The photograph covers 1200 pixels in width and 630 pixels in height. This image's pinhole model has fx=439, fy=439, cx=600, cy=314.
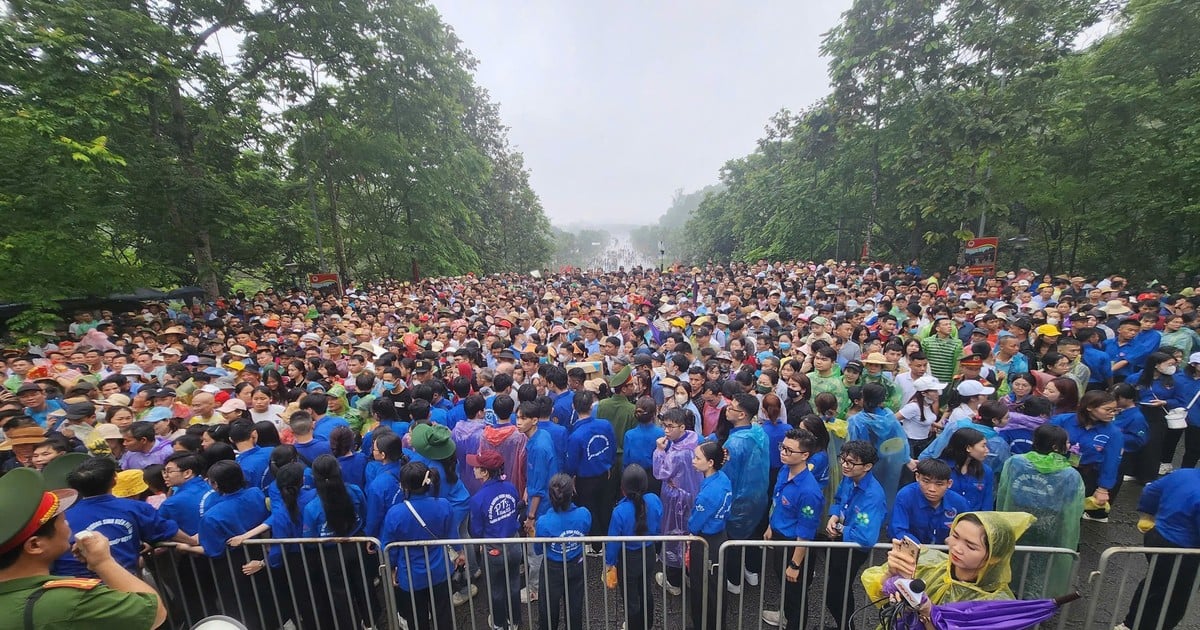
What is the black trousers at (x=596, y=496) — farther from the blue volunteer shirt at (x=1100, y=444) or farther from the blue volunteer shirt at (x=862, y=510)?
the blue volunteer shirt at (x=1100, y=444)

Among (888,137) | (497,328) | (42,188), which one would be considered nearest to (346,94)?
(42,188)

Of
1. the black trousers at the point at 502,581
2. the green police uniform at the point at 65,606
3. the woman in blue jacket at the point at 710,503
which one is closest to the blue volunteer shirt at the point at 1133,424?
the woman in blue jacket at the point at 710,503

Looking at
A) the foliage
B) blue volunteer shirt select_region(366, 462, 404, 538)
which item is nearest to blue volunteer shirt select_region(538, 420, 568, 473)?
blue volunteer shirt select_region(366, 462, 404, 538)

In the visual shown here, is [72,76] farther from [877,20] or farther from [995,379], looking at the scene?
[877,20]

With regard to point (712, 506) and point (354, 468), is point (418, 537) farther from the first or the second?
point (712, 506)

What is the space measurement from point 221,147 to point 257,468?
17736 mm

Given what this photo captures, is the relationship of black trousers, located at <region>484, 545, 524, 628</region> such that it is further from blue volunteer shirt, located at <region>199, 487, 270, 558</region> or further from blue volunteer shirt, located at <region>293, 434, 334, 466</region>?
blue volunteer shirt, located at <region>293, 434, 334, 466</region>

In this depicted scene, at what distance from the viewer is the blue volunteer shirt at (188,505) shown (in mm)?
3250

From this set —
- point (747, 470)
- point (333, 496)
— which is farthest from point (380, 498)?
point (747, 470)

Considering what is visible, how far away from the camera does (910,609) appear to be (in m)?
2.14

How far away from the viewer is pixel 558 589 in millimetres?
3414

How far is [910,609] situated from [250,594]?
4.61 metres

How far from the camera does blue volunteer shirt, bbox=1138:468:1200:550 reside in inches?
113

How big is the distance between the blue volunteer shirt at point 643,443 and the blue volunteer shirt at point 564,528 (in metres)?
1.08
